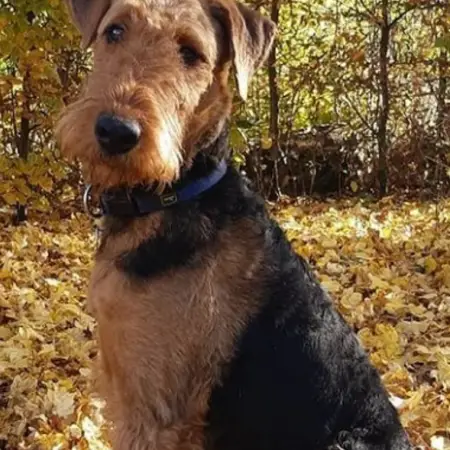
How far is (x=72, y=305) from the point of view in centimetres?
555

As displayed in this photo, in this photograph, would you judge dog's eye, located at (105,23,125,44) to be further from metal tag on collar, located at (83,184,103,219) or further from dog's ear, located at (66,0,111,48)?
metal tag on collar, located at (83,184,103,219)

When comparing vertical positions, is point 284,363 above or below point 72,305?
above

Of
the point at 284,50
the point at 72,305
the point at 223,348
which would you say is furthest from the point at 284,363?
the point at 284,50

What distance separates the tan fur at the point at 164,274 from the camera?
2.92 m

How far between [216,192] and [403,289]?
3.37 m

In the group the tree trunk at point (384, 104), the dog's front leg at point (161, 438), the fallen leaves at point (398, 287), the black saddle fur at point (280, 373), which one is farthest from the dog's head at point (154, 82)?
the tree trunk at point (384, 104)

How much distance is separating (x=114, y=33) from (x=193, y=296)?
100 cm

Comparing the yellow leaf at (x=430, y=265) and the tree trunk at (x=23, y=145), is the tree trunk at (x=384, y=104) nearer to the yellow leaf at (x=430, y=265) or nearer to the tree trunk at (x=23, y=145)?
the yellow leaf at (x=430, y=265)

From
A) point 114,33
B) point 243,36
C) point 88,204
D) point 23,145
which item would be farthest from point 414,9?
point 114,33

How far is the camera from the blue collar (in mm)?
3152

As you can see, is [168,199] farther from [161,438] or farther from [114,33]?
[161,438]

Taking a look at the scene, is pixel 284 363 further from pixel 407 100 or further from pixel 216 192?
pixel 407 100

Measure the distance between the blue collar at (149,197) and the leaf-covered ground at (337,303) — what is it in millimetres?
1214

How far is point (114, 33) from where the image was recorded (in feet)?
10.2
